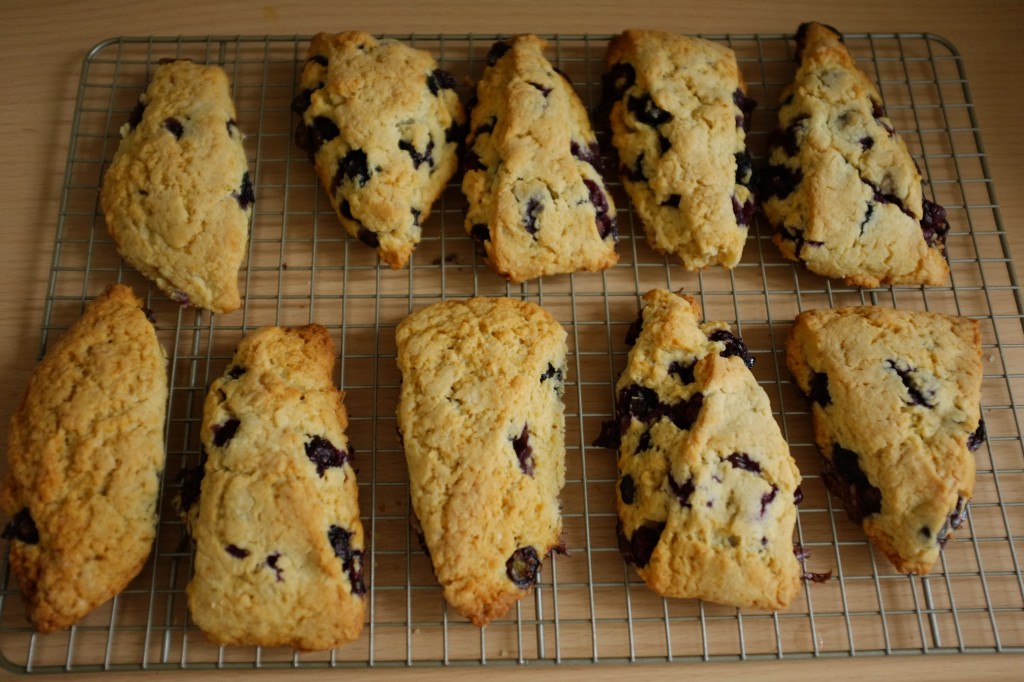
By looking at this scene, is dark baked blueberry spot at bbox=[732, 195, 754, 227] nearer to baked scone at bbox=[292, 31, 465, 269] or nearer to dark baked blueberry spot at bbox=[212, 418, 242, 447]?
baked scone at bbox=[292, 31, 465, 269]

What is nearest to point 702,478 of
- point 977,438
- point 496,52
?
point 977,438

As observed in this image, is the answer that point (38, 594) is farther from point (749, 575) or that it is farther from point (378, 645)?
point (749, 575)

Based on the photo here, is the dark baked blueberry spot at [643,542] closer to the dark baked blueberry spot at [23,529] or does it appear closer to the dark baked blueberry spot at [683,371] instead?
the dark baked blueberry spot at [683,371]

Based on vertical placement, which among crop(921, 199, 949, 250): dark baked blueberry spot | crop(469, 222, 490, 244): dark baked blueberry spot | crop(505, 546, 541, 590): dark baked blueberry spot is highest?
crop(921, 199, 949, 250): dark baked blueberry spot

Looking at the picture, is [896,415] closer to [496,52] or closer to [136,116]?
[496,52]

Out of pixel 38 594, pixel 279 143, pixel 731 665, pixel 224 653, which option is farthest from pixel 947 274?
pixel 38 594

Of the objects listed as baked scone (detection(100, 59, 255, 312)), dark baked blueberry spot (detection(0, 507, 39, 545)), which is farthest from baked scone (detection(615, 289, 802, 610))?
dark baked blueberry spot (detection(0, 507, 39, 545))
